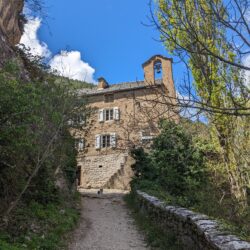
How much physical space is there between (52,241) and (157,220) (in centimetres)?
Result: 323

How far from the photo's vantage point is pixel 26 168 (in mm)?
8672

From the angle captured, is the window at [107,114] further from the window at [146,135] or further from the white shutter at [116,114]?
the window at [146,135]

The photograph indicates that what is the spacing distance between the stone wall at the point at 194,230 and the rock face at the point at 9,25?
8.57 meters

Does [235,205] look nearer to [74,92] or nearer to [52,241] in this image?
[52,241]

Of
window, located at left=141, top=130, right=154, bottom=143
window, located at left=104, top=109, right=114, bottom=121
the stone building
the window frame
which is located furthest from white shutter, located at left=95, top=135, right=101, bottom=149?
window, located at left=141, top=130, right=154, bottom=143

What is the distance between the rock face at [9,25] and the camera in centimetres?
1313

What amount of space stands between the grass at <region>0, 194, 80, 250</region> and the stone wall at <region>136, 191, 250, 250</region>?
2543mm

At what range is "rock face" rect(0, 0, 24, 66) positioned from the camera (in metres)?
13.1

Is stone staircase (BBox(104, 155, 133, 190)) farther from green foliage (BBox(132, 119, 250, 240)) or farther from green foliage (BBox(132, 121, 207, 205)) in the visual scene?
green foliage (BBox(132, 121, 207, 205))

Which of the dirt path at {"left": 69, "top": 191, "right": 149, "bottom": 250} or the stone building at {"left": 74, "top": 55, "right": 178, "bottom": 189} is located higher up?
the stone building at {"left": 74, "top": 55, "right": 178, "bottom": 189}

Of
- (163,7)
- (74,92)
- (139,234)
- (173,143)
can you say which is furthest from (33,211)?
(173,143)

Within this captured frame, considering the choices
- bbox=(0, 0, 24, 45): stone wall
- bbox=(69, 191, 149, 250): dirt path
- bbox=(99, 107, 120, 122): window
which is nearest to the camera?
bbox=(69, 191, 149, 250): dirt path

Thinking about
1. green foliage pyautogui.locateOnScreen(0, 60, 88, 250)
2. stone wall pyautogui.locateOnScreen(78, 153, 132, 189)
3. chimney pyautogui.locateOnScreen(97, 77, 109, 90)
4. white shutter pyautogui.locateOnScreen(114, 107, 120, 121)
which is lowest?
green foliage pyautogui.locateOnScreen(0, 60, 88, 250)

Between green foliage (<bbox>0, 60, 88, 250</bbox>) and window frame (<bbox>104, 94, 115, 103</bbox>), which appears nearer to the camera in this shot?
green foliage (<bbox>0, 60, 88, 250</bbox>)
